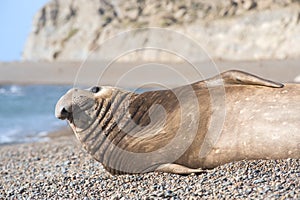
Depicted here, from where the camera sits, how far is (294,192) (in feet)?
14.4

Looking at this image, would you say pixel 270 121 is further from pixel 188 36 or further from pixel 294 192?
pixel 188 36

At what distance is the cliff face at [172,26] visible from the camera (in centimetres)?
3381

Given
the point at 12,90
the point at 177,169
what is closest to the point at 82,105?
the point at 177,169

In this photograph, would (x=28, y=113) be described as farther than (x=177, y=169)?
Yes

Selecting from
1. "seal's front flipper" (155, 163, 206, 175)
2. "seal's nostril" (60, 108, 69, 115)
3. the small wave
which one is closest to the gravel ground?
"seal's front flipper" (155, 163, 206, 175)

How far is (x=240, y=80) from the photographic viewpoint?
18.3ft

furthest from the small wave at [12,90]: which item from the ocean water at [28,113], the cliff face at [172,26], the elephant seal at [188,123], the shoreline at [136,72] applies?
the elephant seal at [188,123]

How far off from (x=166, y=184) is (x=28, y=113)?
50.8 ft

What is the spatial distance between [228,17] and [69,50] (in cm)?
1622

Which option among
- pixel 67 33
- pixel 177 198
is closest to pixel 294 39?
pixel 67 33

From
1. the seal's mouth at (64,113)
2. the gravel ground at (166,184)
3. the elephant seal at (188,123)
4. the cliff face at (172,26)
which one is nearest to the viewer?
the gravel ground at (166,184)

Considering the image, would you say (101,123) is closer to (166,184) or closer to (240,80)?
(166,184)

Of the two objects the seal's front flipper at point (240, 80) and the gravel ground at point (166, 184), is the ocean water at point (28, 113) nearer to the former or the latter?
the gravel ground at point (166, 184)

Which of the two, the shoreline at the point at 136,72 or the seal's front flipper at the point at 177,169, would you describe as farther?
the shoreline at the point at 136,72
